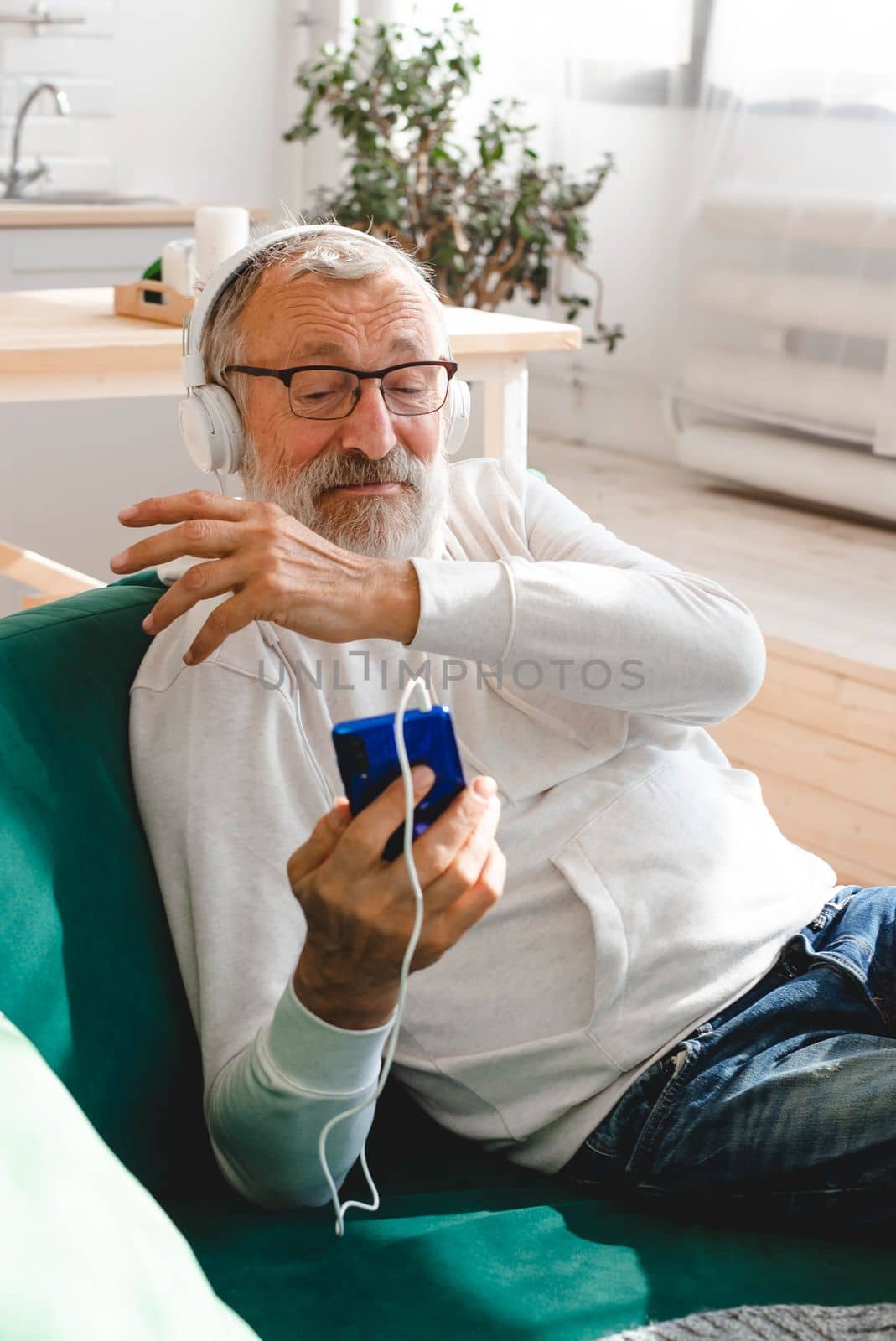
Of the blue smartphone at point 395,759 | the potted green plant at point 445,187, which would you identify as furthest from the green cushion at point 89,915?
the potted green plant at point 445,187

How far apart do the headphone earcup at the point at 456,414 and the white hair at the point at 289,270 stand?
0.15 feet

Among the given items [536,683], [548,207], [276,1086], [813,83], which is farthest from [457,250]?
[276,1086]

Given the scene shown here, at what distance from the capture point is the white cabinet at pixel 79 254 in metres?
4.25

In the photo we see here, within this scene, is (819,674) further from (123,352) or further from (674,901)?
(674,901)

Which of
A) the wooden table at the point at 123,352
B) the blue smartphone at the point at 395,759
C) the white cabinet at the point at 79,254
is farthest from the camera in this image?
the white cabinet at the point at 79,254

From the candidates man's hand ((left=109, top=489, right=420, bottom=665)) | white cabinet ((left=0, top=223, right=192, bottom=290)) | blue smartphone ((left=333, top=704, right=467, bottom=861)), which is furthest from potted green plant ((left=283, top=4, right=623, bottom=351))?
blue smartphone ((left=333, top=704, right=467, bottom=861))

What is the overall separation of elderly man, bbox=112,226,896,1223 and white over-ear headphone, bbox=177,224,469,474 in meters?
0.01

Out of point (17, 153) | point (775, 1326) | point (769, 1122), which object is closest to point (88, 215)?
point (17, 153)

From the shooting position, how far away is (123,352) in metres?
2.31

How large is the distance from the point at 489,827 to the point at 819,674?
6.74 ft

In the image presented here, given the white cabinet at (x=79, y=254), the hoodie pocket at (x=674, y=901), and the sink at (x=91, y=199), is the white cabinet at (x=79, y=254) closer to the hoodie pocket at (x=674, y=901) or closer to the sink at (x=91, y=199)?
the sink at (x=91, y=199)

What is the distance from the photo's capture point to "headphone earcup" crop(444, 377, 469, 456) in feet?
4.80

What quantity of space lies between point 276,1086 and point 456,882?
8.5 inches

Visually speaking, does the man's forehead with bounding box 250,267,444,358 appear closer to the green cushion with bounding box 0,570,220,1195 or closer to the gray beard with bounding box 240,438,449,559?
the gray beard with bounding box 240,438,449,559
